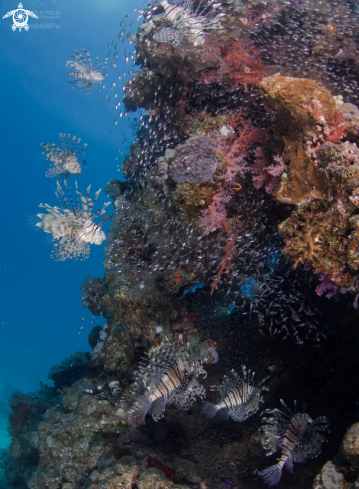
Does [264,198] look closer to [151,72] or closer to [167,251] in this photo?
[167,251]

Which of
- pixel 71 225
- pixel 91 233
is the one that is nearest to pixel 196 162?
pixel 91 233

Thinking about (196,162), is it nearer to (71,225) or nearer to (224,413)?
(71,225)

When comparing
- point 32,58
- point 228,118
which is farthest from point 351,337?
point 32,58

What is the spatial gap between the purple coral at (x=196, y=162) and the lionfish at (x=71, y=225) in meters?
1.58

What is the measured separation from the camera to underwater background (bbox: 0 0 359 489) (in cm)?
326

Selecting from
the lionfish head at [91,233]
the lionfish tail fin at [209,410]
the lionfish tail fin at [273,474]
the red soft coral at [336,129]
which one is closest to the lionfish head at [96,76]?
the lionfish head at [91,233]

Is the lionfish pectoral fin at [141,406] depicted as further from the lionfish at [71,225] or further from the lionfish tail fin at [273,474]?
the lionfish at [71,225]

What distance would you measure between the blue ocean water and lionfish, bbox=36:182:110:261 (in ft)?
95.2

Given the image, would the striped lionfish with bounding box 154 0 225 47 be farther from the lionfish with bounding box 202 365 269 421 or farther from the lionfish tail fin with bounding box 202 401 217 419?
the lionfish tail fin with bounding box 202 401 217 419

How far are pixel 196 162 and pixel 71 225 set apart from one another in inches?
105

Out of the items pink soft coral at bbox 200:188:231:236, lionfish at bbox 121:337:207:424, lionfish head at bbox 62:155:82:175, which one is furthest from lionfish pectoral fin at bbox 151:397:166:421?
lionfish head at bbox 62:155:82:175

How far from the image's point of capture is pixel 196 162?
13.5ft

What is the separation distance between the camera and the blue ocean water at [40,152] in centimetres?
4603

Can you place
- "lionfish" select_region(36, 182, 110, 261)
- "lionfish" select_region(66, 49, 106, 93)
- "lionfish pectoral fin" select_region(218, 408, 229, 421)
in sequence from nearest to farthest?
"lionfish pectoral fin" select_region(218, 408, 229, 421)
"lionfish" select_region(36, 182, 110, 261)
"lionfish" select_region(66, 49, 106, 93)
